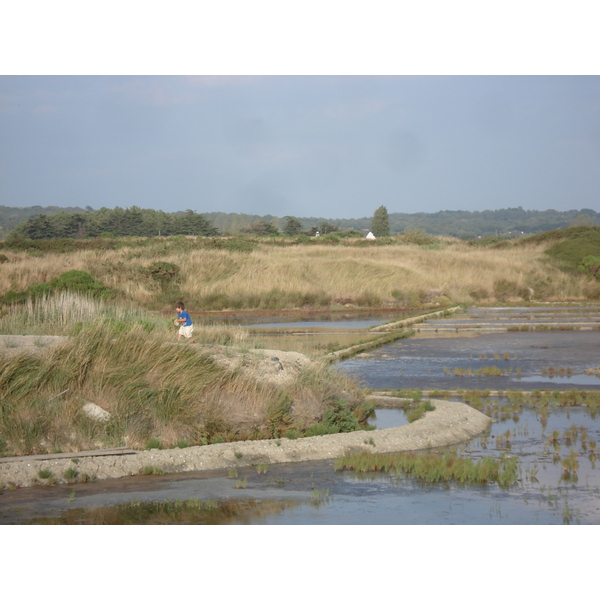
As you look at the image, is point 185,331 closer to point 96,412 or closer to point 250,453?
point 96,412

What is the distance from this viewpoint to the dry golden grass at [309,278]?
3803cm

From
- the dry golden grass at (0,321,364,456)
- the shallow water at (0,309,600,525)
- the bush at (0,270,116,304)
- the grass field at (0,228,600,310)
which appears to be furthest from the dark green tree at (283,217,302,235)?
the shallow water at (0,309,600,525)

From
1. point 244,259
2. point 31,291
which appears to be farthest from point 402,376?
point 244,259

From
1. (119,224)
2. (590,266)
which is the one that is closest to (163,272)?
(590,266)

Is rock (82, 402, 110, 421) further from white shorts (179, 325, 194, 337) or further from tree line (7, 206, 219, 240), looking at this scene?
tree line (7, 206, 219, 240)

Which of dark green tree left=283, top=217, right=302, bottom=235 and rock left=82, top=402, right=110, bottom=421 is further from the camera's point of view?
dark green tree left=283, top=217, right=302, bottom=235

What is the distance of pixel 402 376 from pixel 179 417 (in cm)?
749

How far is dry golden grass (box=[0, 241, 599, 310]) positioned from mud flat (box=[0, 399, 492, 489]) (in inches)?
1004

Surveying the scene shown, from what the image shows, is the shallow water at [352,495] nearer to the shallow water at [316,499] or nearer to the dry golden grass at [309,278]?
the shallow water at [316,499]

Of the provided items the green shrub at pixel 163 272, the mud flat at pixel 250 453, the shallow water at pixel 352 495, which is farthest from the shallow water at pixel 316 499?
the green shrub at pixel 163 272

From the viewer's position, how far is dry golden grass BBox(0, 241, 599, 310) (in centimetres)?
3803

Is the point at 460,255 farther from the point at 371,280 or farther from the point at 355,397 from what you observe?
the point at 355,397

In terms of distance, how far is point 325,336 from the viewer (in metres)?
26.0

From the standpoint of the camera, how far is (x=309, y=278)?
41.3 m
